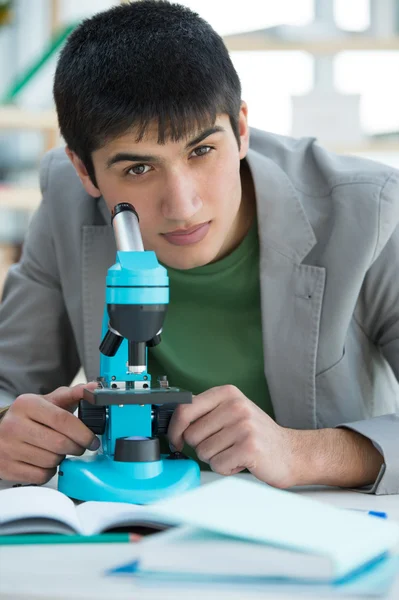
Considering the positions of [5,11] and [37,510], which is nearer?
[37,510]

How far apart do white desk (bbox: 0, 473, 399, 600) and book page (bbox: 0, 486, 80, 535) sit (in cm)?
6

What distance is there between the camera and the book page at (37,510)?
1.06 meters

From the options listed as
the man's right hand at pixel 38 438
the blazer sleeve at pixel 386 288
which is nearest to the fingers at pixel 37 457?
the man's right hand at pixel 38 438

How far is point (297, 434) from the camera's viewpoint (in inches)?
58.8

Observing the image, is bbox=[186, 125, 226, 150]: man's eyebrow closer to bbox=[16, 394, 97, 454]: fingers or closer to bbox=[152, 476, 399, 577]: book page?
bbox=[16, 394, 97, 454]: fingers

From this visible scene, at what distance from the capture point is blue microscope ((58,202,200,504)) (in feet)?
3.91

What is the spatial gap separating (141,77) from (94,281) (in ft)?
1.67

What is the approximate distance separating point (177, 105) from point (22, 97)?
283 centimetres

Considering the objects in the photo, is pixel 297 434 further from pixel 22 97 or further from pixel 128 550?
pixel 22 97

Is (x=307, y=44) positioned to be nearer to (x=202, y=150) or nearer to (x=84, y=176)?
→ (x=84, y=176)

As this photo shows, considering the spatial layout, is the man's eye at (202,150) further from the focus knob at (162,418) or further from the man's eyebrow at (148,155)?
the focus knob at (162,418)

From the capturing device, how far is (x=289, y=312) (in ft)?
5.79

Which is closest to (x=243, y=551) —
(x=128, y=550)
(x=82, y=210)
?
(x=128, y=550)

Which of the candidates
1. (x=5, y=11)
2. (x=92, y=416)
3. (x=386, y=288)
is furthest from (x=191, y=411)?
(x=5, y=11)
